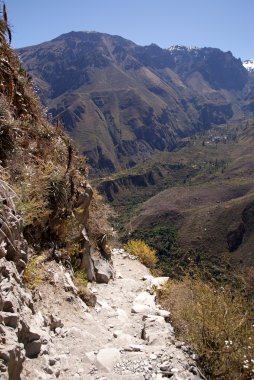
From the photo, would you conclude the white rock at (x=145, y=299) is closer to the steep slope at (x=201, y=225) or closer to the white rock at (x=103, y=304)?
the white rock at (x=103, y=304)

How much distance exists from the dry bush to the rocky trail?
0.85 feet

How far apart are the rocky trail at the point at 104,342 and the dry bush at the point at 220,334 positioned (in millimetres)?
258

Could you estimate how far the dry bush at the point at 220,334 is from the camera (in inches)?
223

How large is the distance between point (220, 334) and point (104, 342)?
1.83 m

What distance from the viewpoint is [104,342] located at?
20.9ft

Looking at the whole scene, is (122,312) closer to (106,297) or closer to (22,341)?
(106,297)

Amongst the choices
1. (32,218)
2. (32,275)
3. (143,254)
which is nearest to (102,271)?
(32,218)

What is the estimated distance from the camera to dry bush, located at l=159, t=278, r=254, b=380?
5656mm

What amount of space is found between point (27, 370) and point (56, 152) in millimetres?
5963

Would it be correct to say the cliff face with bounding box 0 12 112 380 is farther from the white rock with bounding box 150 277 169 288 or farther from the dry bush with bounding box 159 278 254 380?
the dry bush with bounding box 159 278 254 380

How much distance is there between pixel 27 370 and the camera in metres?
4.50

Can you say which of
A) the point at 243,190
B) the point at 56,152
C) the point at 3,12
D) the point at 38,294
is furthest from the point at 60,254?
the point at 243,190

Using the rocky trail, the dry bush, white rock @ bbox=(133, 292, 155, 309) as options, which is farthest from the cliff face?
the dry bush

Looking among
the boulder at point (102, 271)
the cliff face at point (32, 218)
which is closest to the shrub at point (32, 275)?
the cliff face at point (32, 218)
